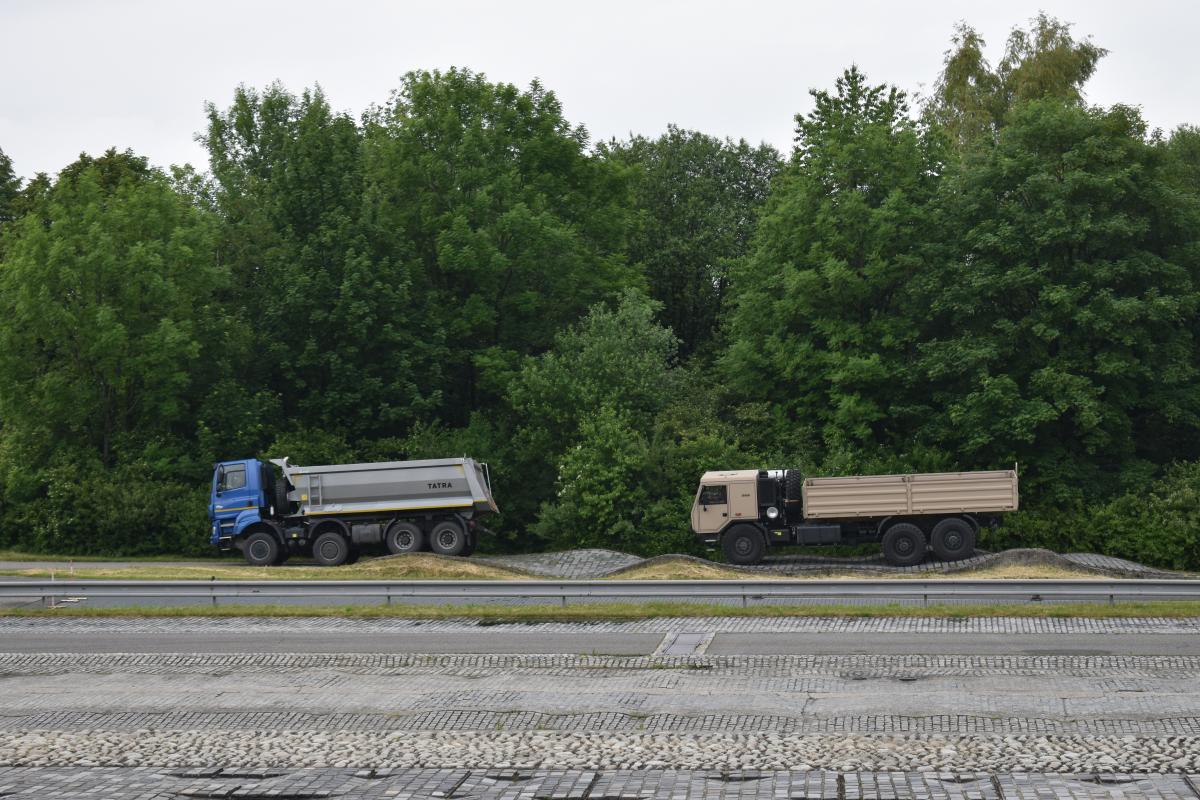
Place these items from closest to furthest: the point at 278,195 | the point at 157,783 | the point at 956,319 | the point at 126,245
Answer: the point at 157,783, the point at 956,319, the point at 126,245, the point at 278,195

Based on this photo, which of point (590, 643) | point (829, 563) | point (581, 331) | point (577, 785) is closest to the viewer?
point (577, 785)

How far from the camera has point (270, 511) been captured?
115 feet

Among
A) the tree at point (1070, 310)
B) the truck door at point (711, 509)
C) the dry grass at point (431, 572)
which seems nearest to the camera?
the dry grass at point (431, 572)

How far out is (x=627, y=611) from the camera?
71.5 ft

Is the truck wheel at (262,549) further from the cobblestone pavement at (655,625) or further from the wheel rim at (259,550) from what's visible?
the cobblestone pavement at (655,625)

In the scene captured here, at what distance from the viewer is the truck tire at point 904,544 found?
3192 centimetres

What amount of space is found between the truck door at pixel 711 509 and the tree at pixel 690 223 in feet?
55.7

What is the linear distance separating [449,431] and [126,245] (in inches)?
481

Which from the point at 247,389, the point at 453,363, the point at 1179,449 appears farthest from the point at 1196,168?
the point at 247,389

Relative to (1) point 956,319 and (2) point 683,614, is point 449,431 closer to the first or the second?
(1) point 956,319

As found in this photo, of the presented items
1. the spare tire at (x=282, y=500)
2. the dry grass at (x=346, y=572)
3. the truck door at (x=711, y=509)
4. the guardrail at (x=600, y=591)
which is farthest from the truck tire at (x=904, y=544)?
the spare tire at (x=282, y=500)

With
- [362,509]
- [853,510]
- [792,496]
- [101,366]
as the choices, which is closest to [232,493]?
[362,509]

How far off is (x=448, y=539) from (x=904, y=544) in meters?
12.3

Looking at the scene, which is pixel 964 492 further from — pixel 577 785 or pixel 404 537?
pixel 577 785
